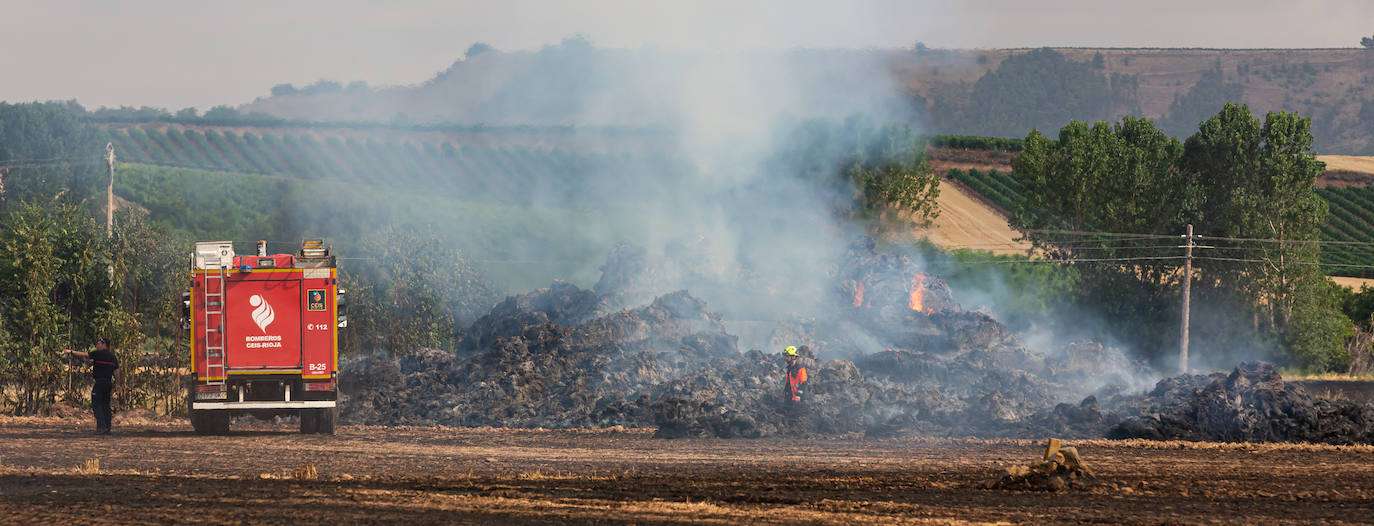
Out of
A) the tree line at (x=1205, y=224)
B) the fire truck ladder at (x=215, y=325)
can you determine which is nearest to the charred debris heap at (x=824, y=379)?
the fire truck ladder at (x=215, y=325)

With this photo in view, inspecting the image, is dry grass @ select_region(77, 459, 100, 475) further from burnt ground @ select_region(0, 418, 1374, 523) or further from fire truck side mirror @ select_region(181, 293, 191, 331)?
fire truck side mirror @ select_region(181, 293, 191, 331)

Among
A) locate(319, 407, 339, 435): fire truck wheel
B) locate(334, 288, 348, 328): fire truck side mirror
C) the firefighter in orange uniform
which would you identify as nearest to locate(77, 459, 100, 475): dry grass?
locate(334, 288, 348, 328): fire truck side mirror

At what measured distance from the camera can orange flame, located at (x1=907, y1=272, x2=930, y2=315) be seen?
42834mm

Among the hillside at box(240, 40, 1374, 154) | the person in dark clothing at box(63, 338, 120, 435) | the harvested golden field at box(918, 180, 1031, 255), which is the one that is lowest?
the person in dark clothing at box(63, 338, 120, 435)

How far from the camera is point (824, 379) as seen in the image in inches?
1248

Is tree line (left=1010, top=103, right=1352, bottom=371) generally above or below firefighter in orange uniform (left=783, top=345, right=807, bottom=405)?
above

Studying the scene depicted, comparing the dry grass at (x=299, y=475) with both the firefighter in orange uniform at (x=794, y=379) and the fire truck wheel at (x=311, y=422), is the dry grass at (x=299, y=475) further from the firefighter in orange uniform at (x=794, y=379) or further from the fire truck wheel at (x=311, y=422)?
the firefighter in orange uniform at (x=794, y=379)

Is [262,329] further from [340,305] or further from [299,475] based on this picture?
[299,475]

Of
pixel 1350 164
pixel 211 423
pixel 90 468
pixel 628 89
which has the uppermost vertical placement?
pixel 1350 164

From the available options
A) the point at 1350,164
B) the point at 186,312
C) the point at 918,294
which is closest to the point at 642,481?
the point at 186,312

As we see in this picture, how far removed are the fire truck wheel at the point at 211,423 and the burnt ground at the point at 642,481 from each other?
799mm

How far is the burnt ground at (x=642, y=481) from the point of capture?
13.7 metres

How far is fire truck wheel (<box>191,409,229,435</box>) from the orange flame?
78.3 feet

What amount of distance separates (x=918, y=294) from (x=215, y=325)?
25.2 meters
